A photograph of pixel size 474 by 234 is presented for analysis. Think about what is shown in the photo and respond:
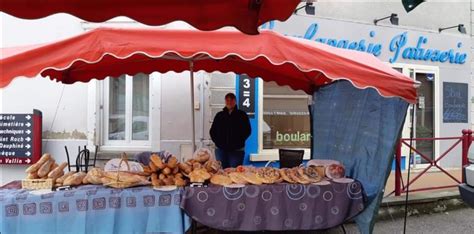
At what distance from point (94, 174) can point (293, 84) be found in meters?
3.10

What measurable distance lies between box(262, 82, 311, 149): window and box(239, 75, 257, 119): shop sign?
0.32 meters

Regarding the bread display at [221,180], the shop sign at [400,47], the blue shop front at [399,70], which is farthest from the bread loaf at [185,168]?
the shop sign at [400,47]

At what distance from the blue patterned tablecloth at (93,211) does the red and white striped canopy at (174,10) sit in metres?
1.74

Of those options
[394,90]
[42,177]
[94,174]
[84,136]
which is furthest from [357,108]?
[84,136]

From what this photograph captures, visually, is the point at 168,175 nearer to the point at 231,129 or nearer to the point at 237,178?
the point at 237,178

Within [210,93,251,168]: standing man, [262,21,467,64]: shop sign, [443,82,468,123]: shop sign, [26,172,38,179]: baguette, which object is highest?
[262,21,467,64]: shop sign

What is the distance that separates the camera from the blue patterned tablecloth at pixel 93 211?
3.38m

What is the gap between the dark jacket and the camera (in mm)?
5969

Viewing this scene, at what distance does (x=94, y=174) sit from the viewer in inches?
149

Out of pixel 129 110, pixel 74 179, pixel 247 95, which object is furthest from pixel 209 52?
pixel 129 110

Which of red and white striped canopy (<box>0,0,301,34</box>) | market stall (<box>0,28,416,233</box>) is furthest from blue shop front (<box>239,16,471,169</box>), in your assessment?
red and white striped canopy (<box>0,0,301,34</box>)

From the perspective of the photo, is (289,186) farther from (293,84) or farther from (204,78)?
(204,78)

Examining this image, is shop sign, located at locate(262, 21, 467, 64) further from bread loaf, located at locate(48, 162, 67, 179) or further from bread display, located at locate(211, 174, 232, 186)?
bread loaf, located at locate(48, 162, 67, 179)

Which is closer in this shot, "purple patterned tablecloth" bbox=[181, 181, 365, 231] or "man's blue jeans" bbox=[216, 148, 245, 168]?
"purple patterned tablecloth" bbox=[181, 181, 365, 231]
